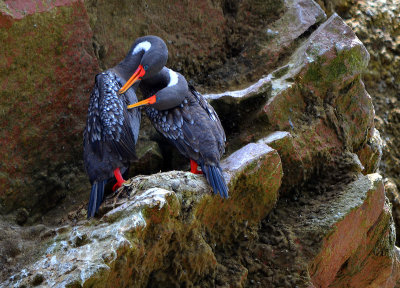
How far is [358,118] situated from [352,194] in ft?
3.61

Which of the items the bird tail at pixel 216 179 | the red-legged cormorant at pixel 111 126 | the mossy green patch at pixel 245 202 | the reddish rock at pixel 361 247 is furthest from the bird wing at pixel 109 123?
the reddish rock at pixel 361 247

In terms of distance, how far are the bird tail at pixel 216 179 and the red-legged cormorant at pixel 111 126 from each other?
613mm

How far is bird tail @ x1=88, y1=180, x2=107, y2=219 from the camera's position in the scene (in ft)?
11.2

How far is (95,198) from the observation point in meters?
3.54

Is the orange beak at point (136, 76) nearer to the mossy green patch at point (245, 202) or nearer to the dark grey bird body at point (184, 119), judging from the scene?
the dark grey bird body at point (184, 119)

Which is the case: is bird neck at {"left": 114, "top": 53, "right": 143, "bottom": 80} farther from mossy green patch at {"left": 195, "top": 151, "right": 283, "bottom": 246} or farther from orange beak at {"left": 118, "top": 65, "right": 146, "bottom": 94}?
mossy green patch at {"left": 195, "top": 151, "right": 283, "bottom": 246}

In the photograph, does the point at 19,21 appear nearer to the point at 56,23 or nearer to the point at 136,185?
the point at 56,23

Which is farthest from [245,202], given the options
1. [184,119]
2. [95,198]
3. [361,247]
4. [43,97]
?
[43,97]

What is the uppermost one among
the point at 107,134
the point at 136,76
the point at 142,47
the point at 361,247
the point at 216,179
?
the point at 142,47

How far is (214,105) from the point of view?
15.4ft

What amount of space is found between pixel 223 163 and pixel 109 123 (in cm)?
95

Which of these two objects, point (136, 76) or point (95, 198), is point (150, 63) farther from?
point (95, 198)

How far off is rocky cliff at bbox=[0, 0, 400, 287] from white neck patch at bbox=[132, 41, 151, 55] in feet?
1.28

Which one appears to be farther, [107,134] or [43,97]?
[43,97]
